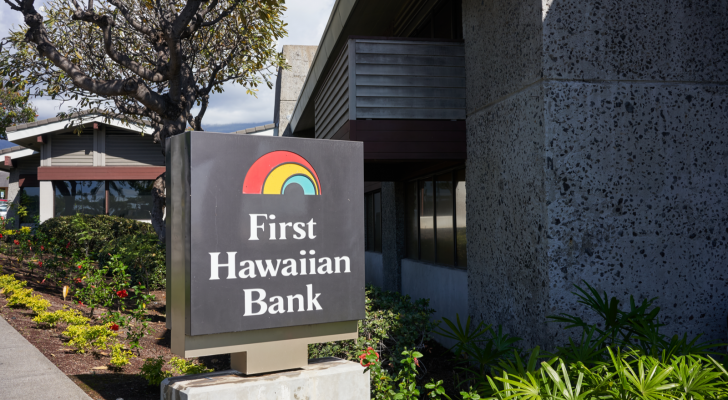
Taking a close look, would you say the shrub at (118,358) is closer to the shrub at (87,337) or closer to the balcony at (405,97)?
the shrub at (87,337)

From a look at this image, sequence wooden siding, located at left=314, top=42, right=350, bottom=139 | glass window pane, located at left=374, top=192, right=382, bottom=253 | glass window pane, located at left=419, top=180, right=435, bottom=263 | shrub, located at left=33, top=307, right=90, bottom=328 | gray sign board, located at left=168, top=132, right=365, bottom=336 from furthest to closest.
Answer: glass window pane, located at left=374, top=192, right=382, bottom=253 < glass window pane, located at left=419, top=180, right=435, bottom=263 < shrub, located at left=33, top=307, right=90, bottom=328 < wooden siding, located at left=314, top=42, right=350, bottom=139 < gray sign board, located at left=168, top=132, right=365, bottom=336

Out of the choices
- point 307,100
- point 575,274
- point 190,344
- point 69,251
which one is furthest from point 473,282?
point 69,251

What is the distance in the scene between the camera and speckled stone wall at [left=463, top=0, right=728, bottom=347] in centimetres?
509

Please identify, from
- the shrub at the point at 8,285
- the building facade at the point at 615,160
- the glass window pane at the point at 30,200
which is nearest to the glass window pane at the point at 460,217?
the building facade at the point at 615,160

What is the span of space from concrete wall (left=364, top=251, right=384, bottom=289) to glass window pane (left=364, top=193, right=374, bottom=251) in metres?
0.37

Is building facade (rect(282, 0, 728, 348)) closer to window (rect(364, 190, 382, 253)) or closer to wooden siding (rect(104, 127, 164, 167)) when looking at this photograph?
window (rect(364, 190, 382, 253))

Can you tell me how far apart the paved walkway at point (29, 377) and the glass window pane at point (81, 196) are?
15.8m

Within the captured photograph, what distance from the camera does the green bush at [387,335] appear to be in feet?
19.1

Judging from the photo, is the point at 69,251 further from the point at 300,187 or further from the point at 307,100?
the point at 300,187

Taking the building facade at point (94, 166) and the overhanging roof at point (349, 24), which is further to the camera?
the building facade at point (94, 166)

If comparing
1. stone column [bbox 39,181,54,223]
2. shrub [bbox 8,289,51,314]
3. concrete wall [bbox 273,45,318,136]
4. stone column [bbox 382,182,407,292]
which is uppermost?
concrete wall [bbox 273,45,318,136]

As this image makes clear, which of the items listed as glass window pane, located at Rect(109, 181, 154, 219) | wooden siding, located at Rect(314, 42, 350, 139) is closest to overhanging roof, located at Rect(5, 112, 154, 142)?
glass window pane, located at Rect(109, 181, 154, 219)

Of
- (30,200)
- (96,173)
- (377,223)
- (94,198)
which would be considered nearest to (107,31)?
(377,223)

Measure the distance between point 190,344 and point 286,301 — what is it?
72 cm
